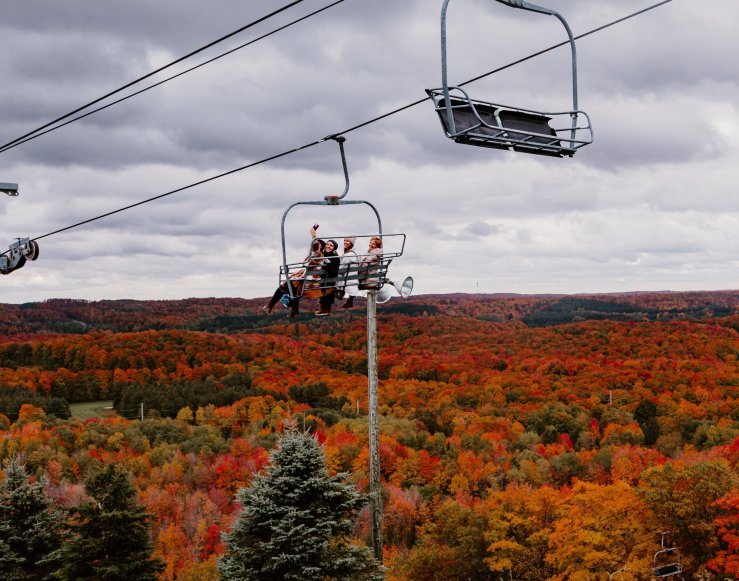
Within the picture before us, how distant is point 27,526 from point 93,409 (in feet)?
354

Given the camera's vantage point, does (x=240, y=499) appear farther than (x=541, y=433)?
No

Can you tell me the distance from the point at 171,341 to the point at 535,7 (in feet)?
518

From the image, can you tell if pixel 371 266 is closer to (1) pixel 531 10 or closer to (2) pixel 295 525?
(1) pixel 531 10

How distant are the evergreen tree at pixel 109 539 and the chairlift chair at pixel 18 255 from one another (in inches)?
290

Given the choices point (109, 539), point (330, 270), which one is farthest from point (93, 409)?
point (330, 270)

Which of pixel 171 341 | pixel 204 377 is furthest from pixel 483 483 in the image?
pixel 171 341

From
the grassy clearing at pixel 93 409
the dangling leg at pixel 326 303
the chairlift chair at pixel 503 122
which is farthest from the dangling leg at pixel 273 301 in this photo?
the grassy clearing at pixel 93 409

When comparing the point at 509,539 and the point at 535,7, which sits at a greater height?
the point at 535,7

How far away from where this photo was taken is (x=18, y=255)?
54.4 feet

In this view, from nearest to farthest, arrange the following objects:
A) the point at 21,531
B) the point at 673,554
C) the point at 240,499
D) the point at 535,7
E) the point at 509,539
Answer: the point at 535,7
the point at 240,499
the point at 21,531
the point at 673,554
the point at 509,539

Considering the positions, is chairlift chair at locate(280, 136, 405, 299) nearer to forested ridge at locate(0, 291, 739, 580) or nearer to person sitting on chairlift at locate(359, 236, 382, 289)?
person sitting on chairlift at locate(359, 236, 382, 289)

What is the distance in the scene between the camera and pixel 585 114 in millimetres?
7527

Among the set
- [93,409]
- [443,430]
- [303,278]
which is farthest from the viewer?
[93,409]

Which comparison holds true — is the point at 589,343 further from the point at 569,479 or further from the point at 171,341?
the point at 171,341
